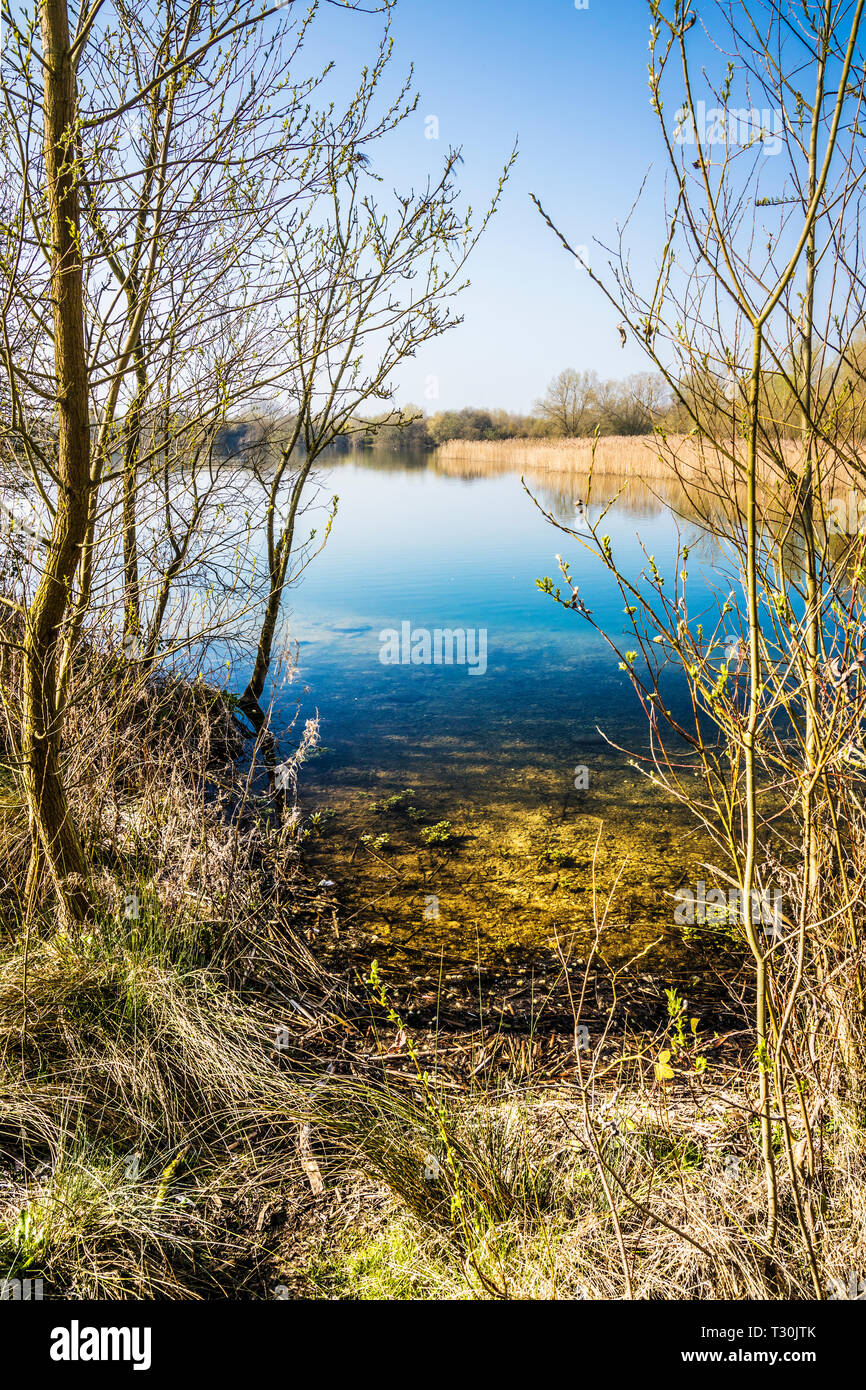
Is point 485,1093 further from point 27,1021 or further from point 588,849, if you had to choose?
point 588,849

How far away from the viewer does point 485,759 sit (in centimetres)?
734

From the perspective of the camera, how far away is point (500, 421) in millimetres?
48094

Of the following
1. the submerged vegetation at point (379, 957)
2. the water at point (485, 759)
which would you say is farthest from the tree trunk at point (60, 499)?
the water at point (485, 759)

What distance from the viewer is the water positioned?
4.82 metres

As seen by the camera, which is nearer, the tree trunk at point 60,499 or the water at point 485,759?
the tree trunk at point 60,499

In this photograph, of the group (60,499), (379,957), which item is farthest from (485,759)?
(60,499)

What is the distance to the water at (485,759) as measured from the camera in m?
4.82

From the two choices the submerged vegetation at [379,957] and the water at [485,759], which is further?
the water at [485,759]

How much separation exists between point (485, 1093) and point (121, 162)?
13.7 feet

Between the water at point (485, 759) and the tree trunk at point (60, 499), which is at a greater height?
the tree trunk at point (60, 499)

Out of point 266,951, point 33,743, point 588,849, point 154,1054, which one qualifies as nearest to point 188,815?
point 266,951

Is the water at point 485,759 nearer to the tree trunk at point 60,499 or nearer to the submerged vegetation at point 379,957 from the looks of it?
the submerged vegetation at point 379,957

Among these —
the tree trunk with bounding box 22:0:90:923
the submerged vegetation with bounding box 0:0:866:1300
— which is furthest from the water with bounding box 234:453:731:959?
the tree trunk with bounding box 22:0:90:923

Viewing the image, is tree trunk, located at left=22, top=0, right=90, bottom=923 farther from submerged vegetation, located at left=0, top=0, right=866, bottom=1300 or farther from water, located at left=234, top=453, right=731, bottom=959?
water, located at left=234, top=453, right=731, bottom=959
